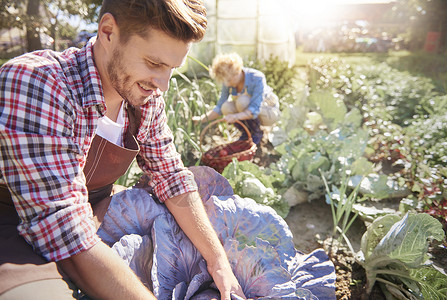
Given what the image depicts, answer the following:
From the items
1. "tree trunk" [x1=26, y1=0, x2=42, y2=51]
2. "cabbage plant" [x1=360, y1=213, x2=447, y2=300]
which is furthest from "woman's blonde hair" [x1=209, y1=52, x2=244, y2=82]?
"tree trunk" [x1=26, y1=0, x2=42, y2=51]

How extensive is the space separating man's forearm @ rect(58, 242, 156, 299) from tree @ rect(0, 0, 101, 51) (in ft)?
16.5

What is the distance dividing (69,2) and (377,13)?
14646 millimetres

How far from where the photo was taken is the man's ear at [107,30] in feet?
3.52

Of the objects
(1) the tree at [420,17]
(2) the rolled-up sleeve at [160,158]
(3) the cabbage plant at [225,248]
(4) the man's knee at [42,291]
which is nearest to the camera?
(4) the man's knee at [42,291]

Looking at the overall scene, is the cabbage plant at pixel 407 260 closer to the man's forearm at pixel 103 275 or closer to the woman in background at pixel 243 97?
the man's forearm at pixel 103 275

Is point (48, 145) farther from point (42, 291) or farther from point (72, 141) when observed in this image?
point (42, 291)

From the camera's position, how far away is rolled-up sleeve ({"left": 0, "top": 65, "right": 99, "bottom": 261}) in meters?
0.95

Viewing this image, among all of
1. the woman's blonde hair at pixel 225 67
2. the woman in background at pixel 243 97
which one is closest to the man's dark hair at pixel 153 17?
the woman in background at pixel 243 97

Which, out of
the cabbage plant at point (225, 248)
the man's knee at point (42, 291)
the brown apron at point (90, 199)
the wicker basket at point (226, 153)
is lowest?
the wicker basket at point (226, 153)

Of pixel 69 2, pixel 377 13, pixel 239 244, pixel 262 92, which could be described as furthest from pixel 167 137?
pixel 377 13

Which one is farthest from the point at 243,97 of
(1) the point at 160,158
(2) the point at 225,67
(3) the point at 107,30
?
(3) the point at 107,30

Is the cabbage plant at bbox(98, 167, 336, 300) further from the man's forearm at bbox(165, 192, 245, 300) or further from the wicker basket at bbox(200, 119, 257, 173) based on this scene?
the wicker basket at bbox(200, 119, 257, 173)

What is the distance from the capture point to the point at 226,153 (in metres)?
2.93

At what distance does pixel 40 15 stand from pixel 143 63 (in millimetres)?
5971
